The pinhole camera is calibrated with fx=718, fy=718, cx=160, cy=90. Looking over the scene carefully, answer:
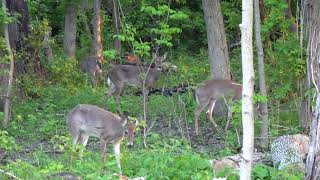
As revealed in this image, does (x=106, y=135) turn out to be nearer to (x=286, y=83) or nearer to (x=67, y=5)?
(x=286, y=83)

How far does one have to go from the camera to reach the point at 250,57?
18.1 ft

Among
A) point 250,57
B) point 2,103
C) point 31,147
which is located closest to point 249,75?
point 250,57

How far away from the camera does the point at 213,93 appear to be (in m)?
14.5

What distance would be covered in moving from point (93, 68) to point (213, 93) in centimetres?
759

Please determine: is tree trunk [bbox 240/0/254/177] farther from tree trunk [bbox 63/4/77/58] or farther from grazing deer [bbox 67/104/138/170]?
tree trunk [bbox 63/4/77/58]

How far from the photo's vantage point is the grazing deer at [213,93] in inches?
556

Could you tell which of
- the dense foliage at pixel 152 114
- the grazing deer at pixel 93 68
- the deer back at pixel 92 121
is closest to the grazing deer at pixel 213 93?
the dense foliage at pixel 152 114

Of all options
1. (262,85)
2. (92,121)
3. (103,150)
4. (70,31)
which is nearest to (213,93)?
(262,85)

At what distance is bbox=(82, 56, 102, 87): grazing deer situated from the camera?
68.2ft

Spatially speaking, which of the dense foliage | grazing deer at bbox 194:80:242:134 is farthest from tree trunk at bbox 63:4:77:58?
grazing deer at bbox 194:80:242:134

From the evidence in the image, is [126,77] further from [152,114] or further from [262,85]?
[262,85]

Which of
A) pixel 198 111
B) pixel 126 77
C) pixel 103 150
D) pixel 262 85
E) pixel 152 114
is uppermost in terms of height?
pixel 262 85

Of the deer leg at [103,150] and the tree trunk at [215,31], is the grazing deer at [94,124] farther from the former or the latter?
the tree trunk at [215,31]

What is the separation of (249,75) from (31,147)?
7517mm
